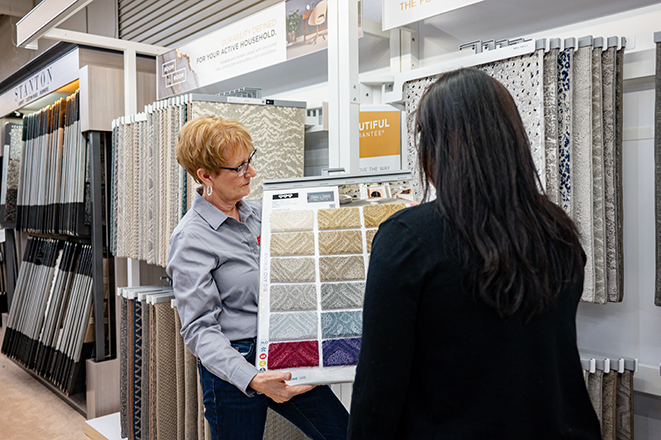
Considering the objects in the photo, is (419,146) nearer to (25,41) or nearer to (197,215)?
(197,215)

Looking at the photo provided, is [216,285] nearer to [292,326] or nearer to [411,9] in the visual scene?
[292,326]

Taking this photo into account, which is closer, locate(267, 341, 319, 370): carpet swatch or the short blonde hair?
locate(267, 341, 319, 370): carpet swatch

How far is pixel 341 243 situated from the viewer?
5.14ft

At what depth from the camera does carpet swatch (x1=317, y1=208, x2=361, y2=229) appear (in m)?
1.58

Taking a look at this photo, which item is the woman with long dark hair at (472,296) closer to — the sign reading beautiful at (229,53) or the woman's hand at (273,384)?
the woman's hand at (273,384)

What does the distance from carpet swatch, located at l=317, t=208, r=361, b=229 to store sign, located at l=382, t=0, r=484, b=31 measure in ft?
2.80

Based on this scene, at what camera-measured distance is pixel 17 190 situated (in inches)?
190

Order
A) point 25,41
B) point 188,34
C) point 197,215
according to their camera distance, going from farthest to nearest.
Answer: point 188,34
point 25,41
point 197,215

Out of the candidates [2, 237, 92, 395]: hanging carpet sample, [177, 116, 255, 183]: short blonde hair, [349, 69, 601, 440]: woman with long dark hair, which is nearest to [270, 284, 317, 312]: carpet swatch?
[177, 116, 255, 183]: short blonde hair

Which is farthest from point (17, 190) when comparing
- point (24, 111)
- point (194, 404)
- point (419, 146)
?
point (419, 146)

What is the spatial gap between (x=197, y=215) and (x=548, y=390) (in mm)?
1114

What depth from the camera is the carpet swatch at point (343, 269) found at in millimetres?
1545

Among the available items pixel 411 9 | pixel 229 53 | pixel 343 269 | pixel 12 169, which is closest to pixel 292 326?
pixel 343 269

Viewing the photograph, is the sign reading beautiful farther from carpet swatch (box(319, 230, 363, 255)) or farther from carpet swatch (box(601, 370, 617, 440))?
carpet swatch (box(601, 370, 617, 440))
